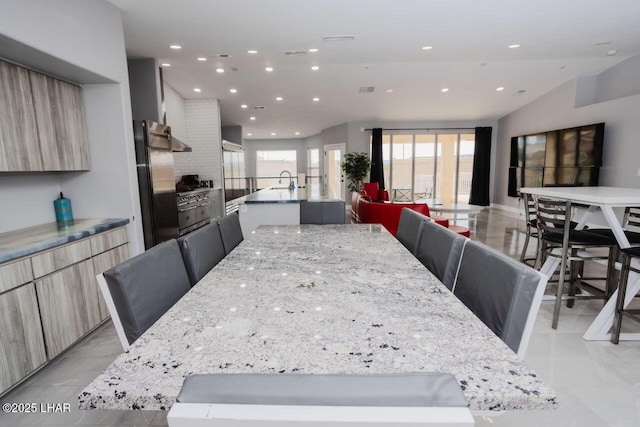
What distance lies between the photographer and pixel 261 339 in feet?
2.84

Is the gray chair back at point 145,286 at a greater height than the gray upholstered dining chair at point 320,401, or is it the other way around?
the gray upholstered dining chair at point 320,401

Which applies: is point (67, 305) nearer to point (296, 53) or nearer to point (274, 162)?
point (296, 53)

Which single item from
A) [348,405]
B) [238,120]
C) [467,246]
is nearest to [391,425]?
[348,405]

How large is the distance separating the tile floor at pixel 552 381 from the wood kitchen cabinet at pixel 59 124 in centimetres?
143

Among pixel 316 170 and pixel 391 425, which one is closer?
pixel 391 425

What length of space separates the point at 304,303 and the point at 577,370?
2.07 meters

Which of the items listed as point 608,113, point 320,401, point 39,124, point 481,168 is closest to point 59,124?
point 39,124

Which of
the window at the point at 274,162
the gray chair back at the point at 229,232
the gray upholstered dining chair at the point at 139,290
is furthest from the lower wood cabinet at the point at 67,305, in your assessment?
the window at the point at 274,162

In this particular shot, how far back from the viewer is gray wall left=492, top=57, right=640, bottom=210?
212 inches

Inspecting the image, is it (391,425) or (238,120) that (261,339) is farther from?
(238,120)

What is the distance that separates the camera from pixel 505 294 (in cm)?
106

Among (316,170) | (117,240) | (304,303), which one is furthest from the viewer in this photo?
(316,170)

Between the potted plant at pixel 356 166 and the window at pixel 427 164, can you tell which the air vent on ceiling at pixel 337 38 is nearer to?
the potted plant at pixel 356 166

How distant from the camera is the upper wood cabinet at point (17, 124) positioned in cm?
206
